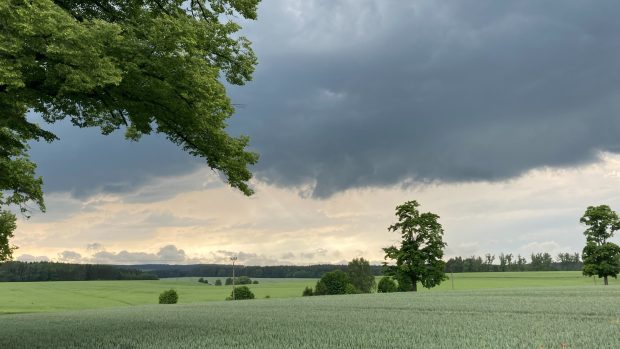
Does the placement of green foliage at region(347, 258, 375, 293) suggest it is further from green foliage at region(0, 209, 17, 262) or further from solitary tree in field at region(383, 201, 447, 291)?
green foliage at region(0, 209, 17, 262)

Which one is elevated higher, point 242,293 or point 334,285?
point 334,285

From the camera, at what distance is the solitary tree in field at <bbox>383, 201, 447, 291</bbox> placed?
6444 centimetres

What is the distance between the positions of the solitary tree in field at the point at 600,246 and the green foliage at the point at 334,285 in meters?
41.3

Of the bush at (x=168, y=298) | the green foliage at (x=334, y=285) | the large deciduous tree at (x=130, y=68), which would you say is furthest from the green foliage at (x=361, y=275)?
the large deciduous tree at (x=130, y=68)

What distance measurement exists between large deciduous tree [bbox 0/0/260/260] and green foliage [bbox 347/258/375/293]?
10543 cm

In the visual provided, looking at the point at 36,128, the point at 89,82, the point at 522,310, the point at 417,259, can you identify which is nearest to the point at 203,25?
the point at 89,82

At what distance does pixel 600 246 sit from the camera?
70.8 metres

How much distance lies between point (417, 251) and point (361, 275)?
5590 centimetres

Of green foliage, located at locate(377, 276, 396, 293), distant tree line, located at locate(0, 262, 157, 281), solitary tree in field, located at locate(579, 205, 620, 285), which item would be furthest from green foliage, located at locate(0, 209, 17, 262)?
distant tree line, located at locate(0, 262, 157, 281)

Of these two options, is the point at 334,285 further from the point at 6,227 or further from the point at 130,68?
the point at 130,68

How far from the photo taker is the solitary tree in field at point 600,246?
69875mm

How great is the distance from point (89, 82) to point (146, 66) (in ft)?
6.34

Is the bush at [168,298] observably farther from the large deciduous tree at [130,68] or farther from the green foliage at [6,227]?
the large deciduous tree at [130,68]

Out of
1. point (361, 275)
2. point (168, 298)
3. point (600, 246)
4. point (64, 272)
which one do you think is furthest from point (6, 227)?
point (64, 272)
